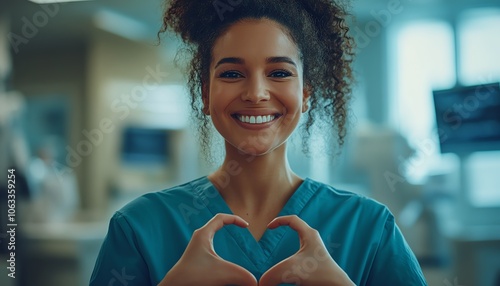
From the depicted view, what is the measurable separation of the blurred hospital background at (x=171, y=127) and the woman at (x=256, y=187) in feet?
3.43

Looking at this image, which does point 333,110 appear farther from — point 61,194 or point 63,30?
point 63,30

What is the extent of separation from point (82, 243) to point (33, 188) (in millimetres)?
300

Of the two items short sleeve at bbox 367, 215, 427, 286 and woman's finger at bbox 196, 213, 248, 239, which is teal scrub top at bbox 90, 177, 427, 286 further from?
woman's finger at bbox 196, 213, 248, 239

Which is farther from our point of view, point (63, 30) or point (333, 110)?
point (63, 30)

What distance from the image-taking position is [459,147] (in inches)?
78.9

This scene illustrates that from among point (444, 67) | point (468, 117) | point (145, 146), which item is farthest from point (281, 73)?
point (145, 146)

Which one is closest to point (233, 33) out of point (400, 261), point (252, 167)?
point (252, 167)

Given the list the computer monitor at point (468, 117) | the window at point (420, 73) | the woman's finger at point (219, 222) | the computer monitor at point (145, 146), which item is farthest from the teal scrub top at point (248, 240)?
the computer monitor at point (145, 146)

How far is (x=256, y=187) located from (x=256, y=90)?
15 centimetres

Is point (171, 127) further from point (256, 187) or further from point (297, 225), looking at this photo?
point (297, 225)

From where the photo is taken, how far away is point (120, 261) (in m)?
0.72

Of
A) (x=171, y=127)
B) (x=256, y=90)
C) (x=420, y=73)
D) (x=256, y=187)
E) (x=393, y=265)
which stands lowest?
(x=393, y=265)

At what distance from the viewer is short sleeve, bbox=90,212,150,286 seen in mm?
710

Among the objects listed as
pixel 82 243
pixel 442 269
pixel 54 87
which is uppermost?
pixel 54 87
